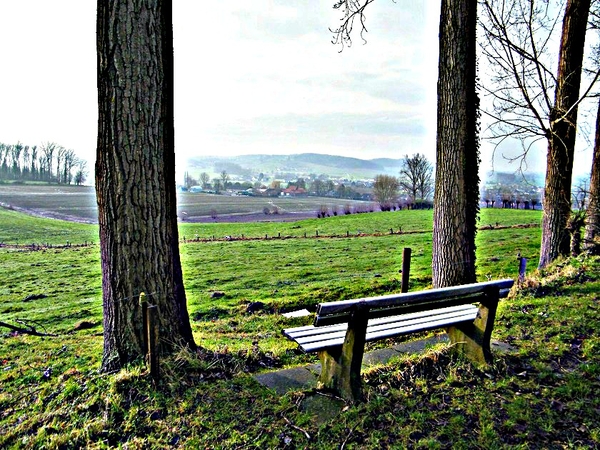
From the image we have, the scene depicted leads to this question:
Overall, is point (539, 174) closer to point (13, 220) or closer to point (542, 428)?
point (542, 428)

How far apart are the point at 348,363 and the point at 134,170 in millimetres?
2440

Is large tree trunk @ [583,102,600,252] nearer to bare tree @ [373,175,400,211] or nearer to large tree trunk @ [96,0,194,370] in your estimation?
large tree trunk @ [96,0,194,370]

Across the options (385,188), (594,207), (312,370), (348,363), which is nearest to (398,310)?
(348,363)

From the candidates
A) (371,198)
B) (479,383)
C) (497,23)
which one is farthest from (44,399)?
(371,198)

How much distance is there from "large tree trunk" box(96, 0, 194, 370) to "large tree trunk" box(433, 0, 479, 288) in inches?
159

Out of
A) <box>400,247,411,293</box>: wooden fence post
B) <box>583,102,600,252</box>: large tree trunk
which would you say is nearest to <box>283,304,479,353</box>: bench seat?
<box>400,247,411,293</box>: wooden fence post

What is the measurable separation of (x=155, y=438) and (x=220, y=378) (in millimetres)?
832

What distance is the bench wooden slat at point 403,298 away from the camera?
3.04 metres

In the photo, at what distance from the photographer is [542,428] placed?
10.0ft

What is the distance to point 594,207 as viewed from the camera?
9078 millimetres

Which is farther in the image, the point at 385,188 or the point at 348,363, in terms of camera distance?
the point at 385,188

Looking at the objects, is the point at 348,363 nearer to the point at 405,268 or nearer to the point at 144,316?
the point at 144,316

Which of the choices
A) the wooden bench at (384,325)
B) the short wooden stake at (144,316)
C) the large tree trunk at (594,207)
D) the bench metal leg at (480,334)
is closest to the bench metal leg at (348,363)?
the wooden bench at (384,325)

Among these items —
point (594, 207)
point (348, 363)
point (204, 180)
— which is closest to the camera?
point (348, 363)
